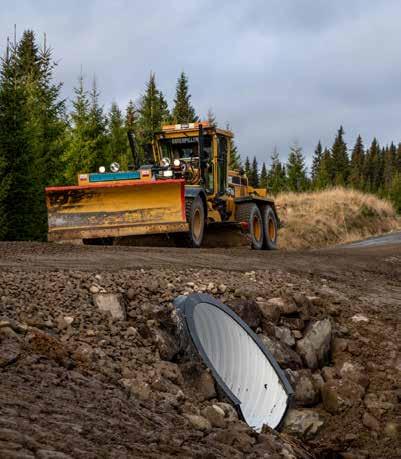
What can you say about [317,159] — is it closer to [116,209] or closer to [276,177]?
[276,177]

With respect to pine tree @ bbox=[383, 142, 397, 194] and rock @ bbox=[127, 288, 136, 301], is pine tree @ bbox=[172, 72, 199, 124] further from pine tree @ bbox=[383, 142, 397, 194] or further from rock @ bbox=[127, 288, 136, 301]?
pine tree @ bbox=[383, 142, 397, 194]

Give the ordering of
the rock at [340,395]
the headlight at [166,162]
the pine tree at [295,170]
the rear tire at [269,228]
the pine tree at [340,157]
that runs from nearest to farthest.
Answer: the rock at [340,395] → the headlight at [166,162] → the rear tire at [269,228] → the pine tree at [295,170] → the pine tree at [340,157]

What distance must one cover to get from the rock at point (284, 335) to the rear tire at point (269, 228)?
8.50 m

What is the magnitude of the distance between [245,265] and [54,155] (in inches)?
519

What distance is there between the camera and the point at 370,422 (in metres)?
6.04

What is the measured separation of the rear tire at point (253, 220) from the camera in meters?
14.1

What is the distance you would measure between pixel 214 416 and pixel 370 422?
96.5 inches

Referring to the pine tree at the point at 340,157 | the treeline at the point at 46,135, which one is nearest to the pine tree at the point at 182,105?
the treeline at the point at 46,135

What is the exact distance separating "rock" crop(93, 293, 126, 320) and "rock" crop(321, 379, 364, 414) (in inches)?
95.8

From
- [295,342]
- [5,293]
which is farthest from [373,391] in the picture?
[5,293]

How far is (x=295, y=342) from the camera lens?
707 cm

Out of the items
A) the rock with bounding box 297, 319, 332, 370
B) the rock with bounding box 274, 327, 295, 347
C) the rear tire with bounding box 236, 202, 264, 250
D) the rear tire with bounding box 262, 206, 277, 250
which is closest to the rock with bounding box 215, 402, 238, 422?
the rock with bounding box 274, 327, 295, 347

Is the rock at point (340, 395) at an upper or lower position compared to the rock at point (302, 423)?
upper

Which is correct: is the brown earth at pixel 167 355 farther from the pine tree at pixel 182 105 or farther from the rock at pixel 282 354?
the pine tree at pixel 182 105
